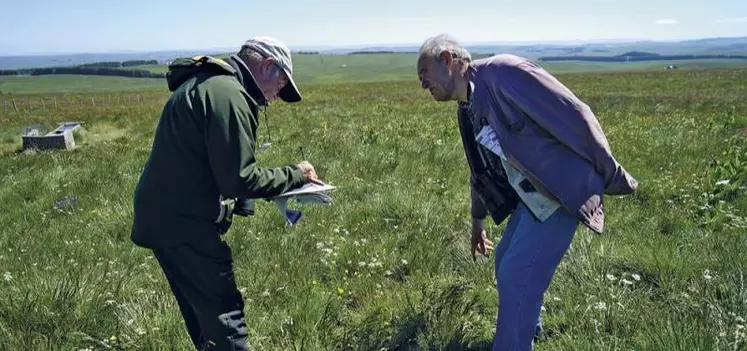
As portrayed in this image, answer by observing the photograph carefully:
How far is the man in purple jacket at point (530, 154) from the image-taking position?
2660 mm

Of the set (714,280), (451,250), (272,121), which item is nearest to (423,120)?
(272,121)

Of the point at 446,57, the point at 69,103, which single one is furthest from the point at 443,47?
the point at 69,103

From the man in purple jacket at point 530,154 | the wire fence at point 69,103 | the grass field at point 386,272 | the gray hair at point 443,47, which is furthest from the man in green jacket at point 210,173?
the wire fence at point 69,103

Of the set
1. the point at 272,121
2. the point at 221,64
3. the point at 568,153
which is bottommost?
the point at 272,121

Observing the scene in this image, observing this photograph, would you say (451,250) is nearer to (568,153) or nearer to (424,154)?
(568,153)

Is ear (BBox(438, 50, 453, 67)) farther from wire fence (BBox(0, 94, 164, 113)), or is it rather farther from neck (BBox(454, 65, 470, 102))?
wire fence (BBox(0, 94, 164, 113))

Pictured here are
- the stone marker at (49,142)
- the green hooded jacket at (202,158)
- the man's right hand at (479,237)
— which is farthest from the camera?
the stone marker at (49,142)

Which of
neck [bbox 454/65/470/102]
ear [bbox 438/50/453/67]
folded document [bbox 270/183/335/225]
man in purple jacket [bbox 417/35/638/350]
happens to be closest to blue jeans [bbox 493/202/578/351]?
man in purple jacket [bbox 417/35/638/350]

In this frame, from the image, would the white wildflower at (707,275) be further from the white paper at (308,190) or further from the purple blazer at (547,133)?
the white paper at (308,190)

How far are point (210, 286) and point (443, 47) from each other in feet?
5.77

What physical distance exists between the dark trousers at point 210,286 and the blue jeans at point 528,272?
4.78ft

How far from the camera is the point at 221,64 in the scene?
2.63m

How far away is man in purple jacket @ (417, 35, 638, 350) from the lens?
266 cm

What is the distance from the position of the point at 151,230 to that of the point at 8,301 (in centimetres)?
173
